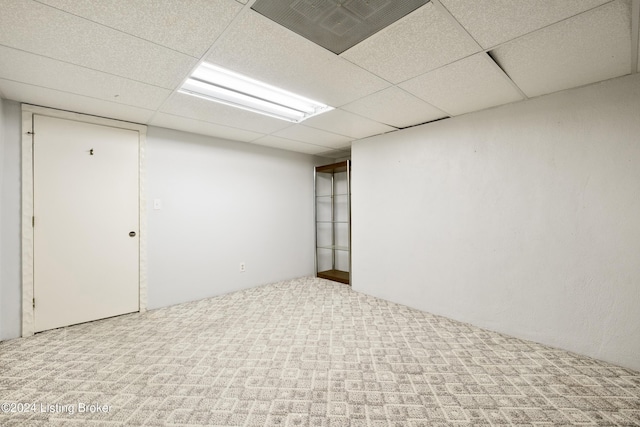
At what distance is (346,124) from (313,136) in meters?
0.68

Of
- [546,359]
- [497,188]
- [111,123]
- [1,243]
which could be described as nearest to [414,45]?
[497,188]

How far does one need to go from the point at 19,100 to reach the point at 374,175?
3939 millimetres

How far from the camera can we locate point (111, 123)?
3.04 m

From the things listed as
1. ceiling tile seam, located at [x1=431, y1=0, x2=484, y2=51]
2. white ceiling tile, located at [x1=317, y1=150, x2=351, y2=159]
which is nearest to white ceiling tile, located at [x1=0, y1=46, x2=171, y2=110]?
ceiling tile seam, located at [x1=431, y1=0, x2=484, y2=51]

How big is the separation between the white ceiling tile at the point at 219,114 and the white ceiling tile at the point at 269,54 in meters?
0.78

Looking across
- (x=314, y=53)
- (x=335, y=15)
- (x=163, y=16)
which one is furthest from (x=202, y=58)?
(x=335, y=15)

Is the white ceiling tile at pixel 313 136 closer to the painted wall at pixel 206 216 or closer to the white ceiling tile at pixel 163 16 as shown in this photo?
the painted wall at pixel 206 216

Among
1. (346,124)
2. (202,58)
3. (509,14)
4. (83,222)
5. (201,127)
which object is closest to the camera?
(509,14)

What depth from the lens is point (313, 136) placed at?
3830 millimetres

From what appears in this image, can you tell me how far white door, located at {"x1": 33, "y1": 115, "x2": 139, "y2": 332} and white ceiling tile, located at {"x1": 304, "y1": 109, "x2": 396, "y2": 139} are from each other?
225 cm

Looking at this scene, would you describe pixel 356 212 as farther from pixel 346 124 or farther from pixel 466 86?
pixel 466 86

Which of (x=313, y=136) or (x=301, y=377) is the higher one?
(x=313, y=136)

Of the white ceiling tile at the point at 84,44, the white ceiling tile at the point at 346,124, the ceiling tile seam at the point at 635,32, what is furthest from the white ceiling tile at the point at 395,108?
the white ceiling tile at the point at 84,44

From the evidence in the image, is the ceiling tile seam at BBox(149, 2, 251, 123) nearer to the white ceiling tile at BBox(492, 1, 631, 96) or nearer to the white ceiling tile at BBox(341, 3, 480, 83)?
the white ceiling tile at BBox(341, 3, 480, 83)
